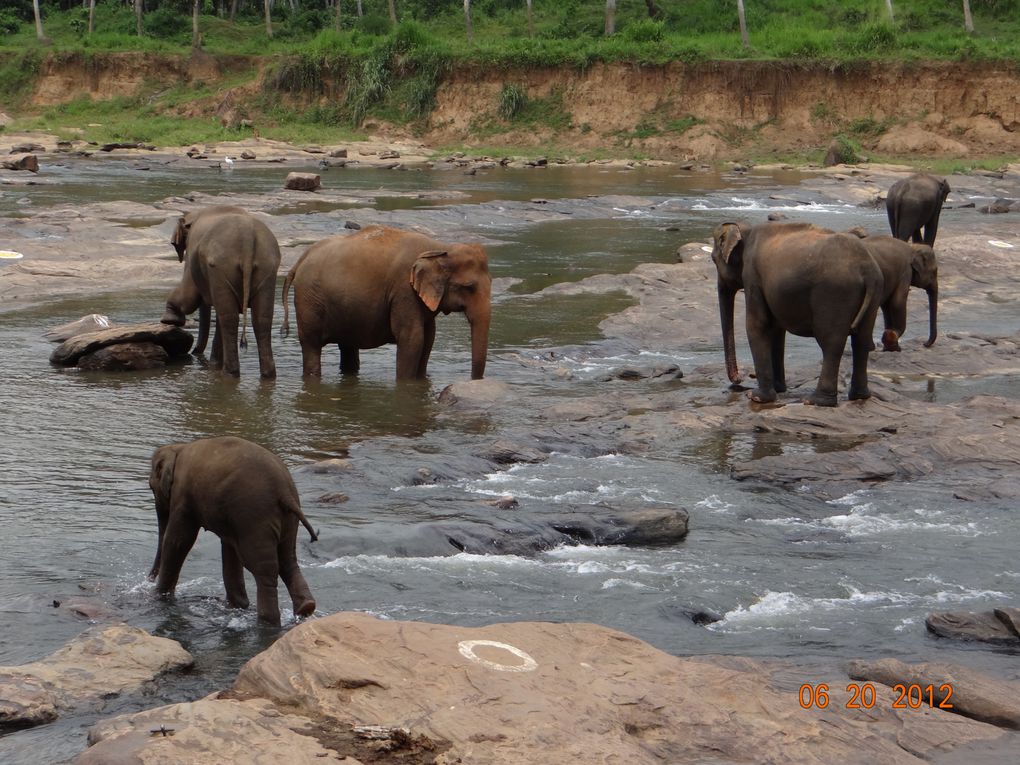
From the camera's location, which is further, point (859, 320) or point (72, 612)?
point (859, 320)

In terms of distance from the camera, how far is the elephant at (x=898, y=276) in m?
14.0

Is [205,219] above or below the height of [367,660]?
above

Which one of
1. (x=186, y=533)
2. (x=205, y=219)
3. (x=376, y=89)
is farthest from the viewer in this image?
(x=376, y=89)

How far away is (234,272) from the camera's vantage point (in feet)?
44.9

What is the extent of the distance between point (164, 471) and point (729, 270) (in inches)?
280

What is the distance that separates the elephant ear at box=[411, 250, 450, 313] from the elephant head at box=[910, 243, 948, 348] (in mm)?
5408

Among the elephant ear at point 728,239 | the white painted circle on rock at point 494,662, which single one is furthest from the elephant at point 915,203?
the white painted circle on rock at point 494,662

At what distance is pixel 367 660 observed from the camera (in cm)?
566

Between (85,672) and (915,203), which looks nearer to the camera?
(85,672)

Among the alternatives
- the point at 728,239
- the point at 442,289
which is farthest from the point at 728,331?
the point at 442,289

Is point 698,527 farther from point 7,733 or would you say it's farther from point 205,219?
point 205,219

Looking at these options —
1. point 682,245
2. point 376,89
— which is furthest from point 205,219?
point 376,89

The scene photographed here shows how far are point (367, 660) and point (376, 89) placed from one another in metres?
56.6
